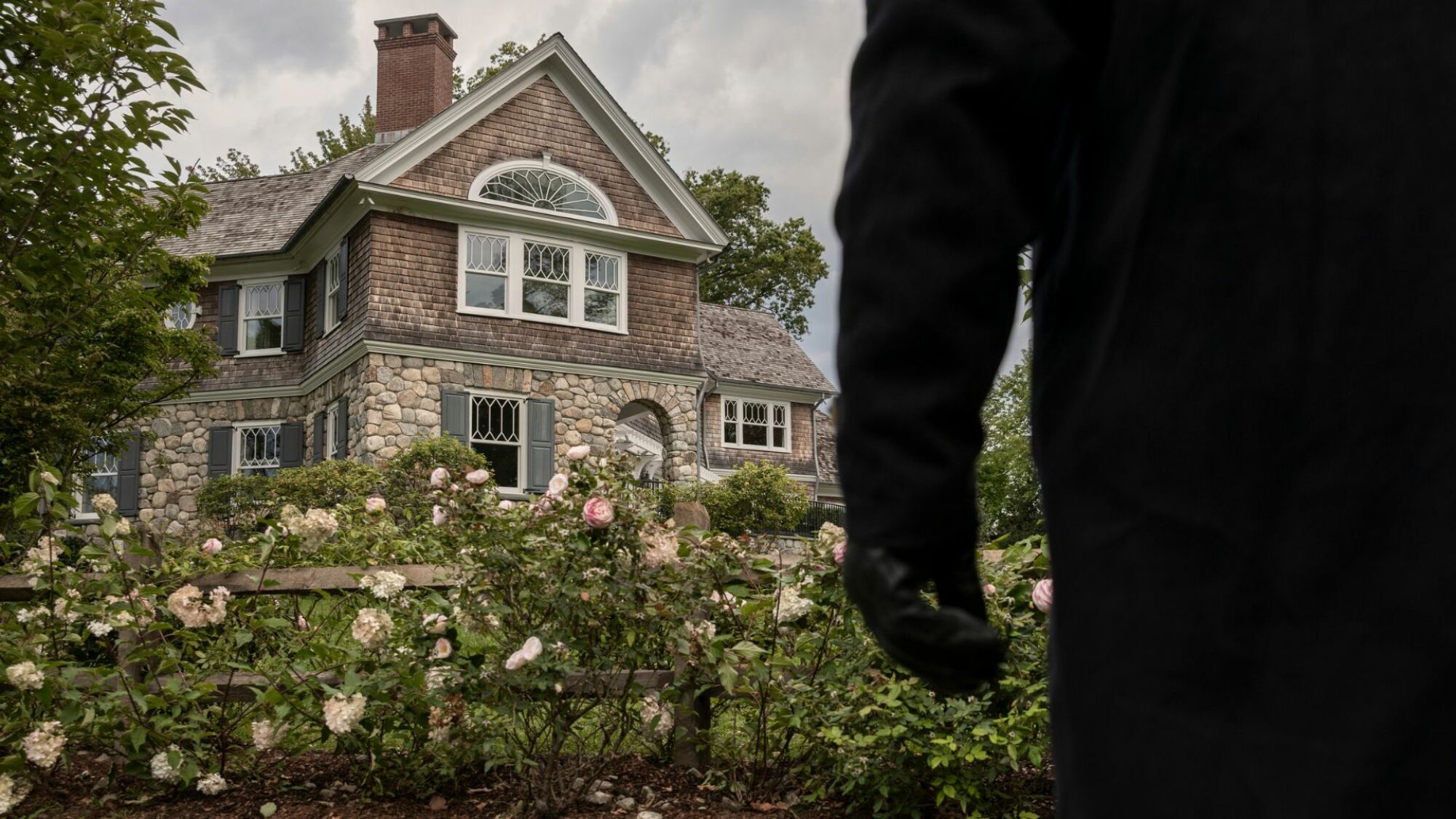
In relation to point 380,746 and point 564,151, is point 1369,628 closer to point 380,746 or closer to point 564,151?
point 380,746

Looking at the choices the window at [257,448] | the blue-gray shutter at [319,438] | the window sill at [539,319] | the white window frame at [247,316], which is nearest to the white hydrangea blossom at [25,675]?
the window sill at [539,319]

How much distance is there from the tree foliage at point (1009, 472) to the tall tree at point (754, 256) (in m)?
8.55

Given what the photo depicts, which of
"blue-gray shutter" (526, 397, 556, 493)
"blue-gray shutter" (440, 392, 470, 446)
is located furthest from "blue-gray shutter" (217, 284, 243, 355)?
"blue-gray shutter" (526, 397, 556, 493)

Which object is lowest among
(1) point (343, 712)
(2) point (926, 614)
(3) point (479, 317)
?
(1) point (343, 712)

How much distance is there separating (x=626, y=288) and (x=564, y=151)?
109 inches

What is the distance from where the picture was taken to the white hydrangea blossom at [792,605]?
446 cm

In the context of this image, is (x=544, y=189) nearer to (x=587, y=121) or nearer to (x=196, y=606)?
(x=587, y=121)

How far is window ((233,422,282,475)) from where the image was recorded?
2227 cm

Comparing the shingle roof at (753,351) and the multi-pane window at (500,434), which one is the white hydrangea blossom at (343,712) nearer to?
the multi-pane window at (500,434)

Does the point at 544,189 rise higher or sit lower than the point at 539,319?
higher

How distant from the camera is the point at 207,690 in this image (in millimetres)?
4402

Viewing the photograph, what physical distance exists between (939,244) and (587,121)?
21.0m

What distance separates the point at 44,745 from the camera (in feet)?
13.6

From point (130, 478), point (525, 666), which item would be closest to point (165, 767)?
point (525, 666)
